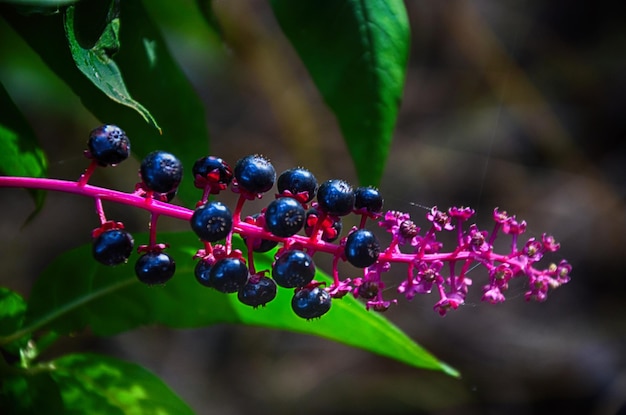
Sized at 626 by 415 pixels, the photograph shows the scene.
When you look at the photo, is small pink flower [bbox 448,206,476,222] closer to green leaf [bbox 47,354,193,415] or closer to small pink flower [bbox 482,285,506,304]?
small pink flower [bbox 482,285,506,304]

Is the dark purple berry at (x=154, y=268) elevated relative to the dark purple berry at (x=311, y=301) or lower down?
elevated

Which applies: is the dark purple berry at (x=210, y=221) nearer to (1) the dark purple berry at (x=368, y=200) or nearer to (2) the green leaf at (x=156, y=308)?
(1) the dark purple berry at (x=368, y=200)

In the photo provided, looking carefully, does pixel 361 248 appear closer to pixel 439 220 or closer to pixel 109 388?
pixel 439 220

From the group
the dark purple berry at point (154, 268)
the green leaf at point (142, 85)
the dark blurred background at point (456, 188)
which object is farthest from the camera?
the dark blurred background at point (456, 188)

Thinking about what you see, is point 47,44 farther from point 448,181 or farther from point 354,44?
point 448,181

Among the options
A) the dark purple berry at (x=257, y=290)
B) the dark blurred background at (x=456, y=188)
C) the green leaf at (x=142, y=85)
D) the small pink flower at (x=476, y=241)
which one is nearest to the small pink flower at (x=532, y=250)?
the small pink flower at (x=476, y=241)

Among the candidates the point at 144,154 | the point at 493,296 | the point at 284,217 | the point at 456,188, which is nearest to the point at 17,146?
the point at 144,154

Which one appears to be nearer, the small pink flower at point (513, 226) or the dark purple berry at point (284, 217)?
the dark purple berry at point (284, 217)
